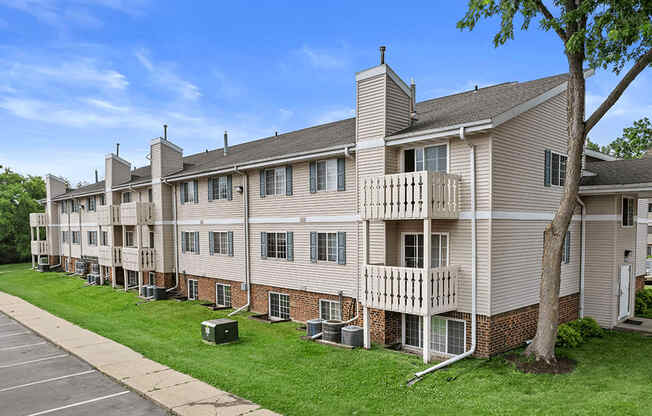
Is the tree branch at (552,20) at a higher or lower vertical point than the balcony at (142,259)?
higher

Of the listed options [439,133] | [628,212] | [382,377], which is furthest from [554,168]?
[382,377]

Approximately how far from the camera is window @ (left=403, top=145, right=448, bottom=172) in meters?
13.4

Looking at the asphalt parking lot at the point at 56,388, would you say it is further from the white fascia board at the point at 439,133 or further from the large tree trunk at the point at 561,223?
the large tree trunk at the point at 561,223

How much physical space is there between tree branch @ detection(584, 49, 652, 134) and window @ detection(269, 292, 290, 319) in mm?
13010

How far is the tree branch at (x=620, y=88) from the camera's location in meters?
11.2

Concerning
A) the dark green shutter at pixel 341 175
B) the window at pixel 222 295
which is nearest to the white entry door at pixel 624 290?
the dark green shutter at pixel 341 175

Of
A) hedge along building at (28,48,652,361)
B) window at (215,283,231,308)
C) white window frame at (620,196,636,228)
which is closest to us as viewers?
hedge along building at (28,48,652,361)

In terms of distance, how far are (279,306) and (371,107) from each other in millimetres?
9761

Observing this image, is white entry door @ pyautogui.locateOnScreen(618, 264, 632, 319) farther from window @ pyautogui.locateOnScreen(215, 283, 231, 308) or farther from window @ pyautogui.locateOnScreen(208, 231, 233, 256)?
window @ pyautogui.locateOnScreen(215, 283, 231, 308)

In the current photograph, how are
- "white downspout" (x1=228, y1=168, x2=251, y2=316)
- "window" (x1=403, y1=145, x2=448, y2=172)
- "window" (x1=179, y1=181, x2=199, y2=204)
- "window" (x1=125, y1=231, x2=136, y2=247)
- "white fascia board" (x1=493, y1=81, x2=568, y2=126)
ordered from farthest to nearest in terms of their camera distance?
"window" (x1=125, y1=231, x2=136, y2=247), "window" (x1=179, y1=181, x2=199, y2=204), "white downspout" (x1=228, y1=168, x2=251, y2=316), "window" (x1=403, y1=145, x2=448, y2=172), "white fascia board" (x1=493, y1=81, x2=568, y2=126)

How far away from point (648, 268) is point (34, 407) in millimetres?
36749

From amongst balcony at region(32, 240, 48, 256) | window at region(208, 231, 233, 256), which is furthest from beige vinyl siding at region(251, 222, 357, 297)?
balcony at region(32, 240, 48, 256)

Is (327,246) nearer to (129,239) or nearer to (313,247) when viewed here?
(313,247)

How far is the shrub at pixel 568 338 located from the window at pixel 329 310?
7515mm
